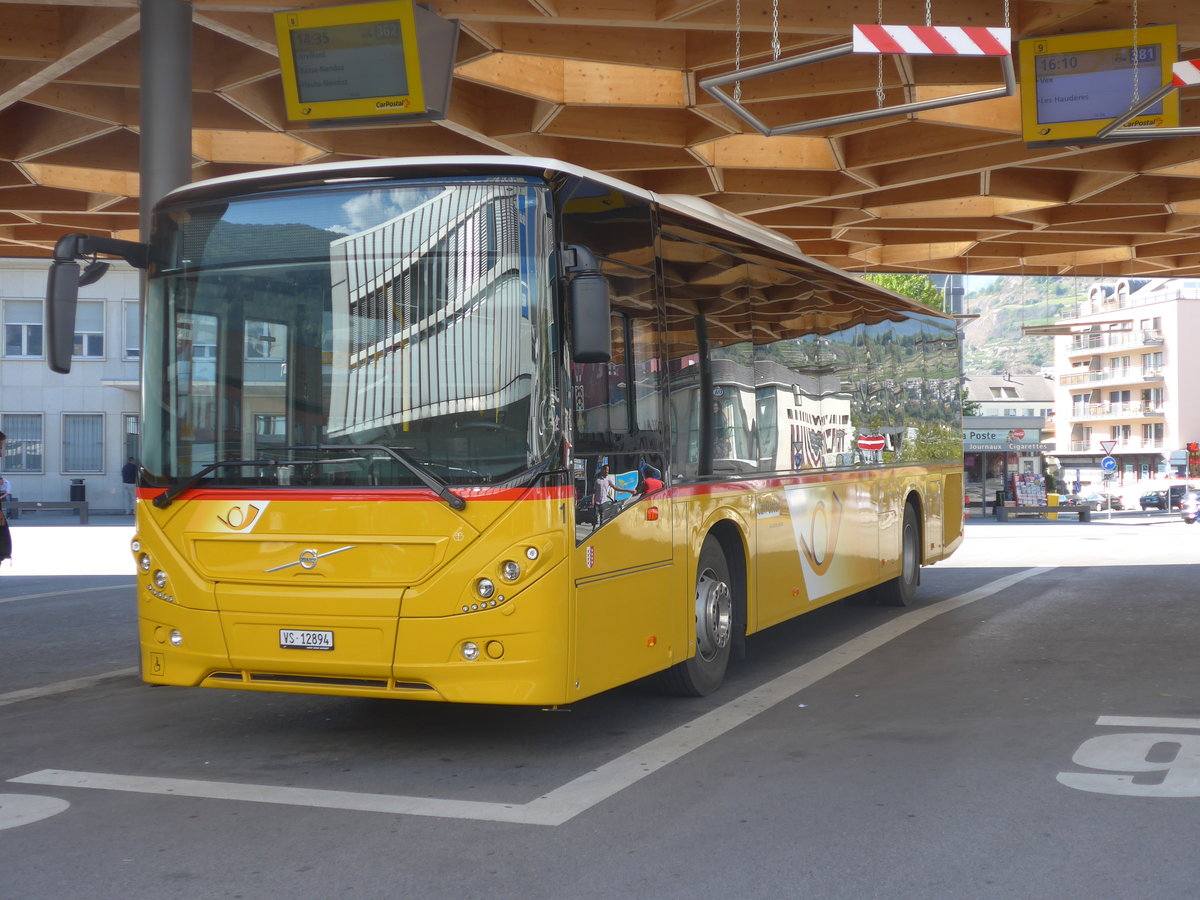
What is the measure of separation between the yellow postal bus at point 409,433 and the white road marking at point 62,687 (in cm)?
250

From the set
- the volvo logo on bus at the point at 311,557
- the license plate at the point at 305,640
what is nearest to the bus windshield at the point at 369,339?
the volvo logo on bus at the point at 311,557

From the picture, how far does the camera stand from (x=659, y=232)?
8.29 meters

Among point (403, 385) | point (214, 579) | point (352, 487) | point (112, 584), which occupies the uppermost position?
point (403, 385)

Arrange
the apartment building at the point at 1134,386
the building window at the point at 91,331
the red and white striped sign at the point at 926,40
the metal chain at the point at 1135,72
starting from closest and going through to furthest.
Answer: the red and white striped sign at the point at 926,40
the metal chain at the point at 1135,72
the building window at the point at 91,331
the apartment building at the point at 1134,386

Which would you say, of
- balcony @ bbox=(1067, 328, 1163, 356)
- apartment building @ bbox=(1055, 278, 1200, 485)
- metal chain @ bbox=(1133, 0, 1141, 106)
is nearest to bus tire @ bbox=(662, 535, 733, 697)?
metal chain @ bbox=(1133, 0, 1141, 106)

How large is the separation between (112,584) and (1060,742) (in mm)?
13930

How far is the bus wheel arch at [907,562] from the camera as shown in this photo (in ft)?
47.3

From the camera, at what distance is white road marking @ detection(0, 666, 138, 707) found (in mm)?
9500

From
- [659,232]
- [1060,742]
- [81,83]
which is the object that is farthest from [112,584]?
[1060,742]

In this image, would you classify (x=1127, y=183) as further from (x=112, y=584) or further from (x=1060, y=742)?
(x=112, y=584)

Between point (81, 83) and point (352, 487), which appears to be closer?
point (352, 487)

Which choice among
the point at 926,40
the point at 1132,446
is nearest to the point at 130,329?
the point at 926,40

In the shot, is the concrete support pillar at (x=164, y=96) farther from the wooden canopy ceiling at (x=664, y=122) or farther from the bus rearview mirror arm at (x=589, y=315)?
the bus rearview mirror arm at (x=589, y=315)

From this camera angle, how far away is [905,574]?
14562 mm
